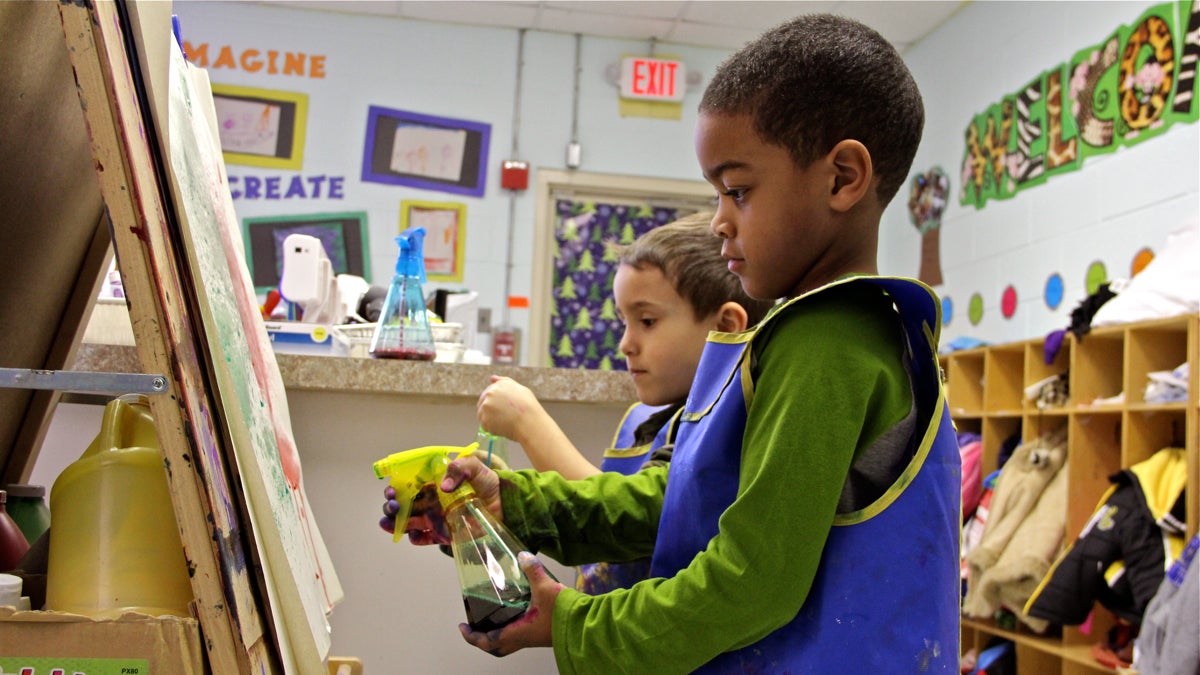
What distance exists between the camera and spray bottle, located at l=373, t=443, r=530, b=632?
993 mm

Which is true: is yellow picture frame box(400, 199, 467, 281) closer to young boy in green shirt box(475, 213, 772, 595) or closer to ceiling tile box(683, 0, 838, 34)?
ceiling tile box(683, 0, 838, 34)

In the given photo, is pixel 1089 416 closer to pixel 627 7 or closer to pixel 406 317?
pixel 406 317

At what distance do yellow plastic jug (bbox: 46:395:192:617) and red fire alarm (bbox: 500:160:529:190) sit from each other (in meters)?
4.87

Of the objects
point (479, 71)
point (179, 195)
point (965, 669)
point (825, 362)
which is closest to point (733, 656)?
point (825, 362)

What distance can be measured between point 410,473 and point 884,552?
1.57 ft

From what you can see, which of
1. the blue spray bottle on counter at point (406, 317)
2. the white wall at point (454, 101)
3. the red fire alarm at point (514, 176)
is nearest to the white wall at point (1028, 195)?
the white wall at point (454, 101)

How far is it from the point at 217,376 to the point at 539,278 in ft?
16.0

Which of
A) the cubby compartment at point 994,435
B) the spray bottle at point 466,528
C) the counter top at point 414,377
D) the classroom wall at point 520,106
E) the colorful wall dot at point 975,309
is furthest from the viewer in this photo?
the classroom wall at point 520,106

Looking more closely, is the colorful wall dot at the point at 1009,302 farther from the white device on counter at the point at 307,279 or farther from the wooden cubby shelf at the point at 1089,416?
the white device on counter at the point at 307,279

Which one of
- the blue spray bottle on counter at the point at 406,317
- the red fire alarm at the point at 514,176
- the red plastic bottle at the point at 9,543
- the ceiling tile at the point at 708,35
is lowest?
the red plastic bottle at the point at 9,543

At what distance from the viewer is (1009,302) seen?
4523 mm

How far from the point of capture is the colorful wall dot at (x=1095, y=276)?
3912 millimetres

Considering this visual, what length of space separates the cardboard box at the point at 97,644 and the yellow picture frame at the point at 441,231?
4.83m

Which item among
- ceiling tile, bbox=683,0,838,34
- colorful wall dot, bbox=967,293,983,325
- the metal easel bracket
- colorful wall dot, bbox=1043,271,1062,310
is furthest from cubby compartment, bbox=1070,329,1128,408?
the metal easel bracket
